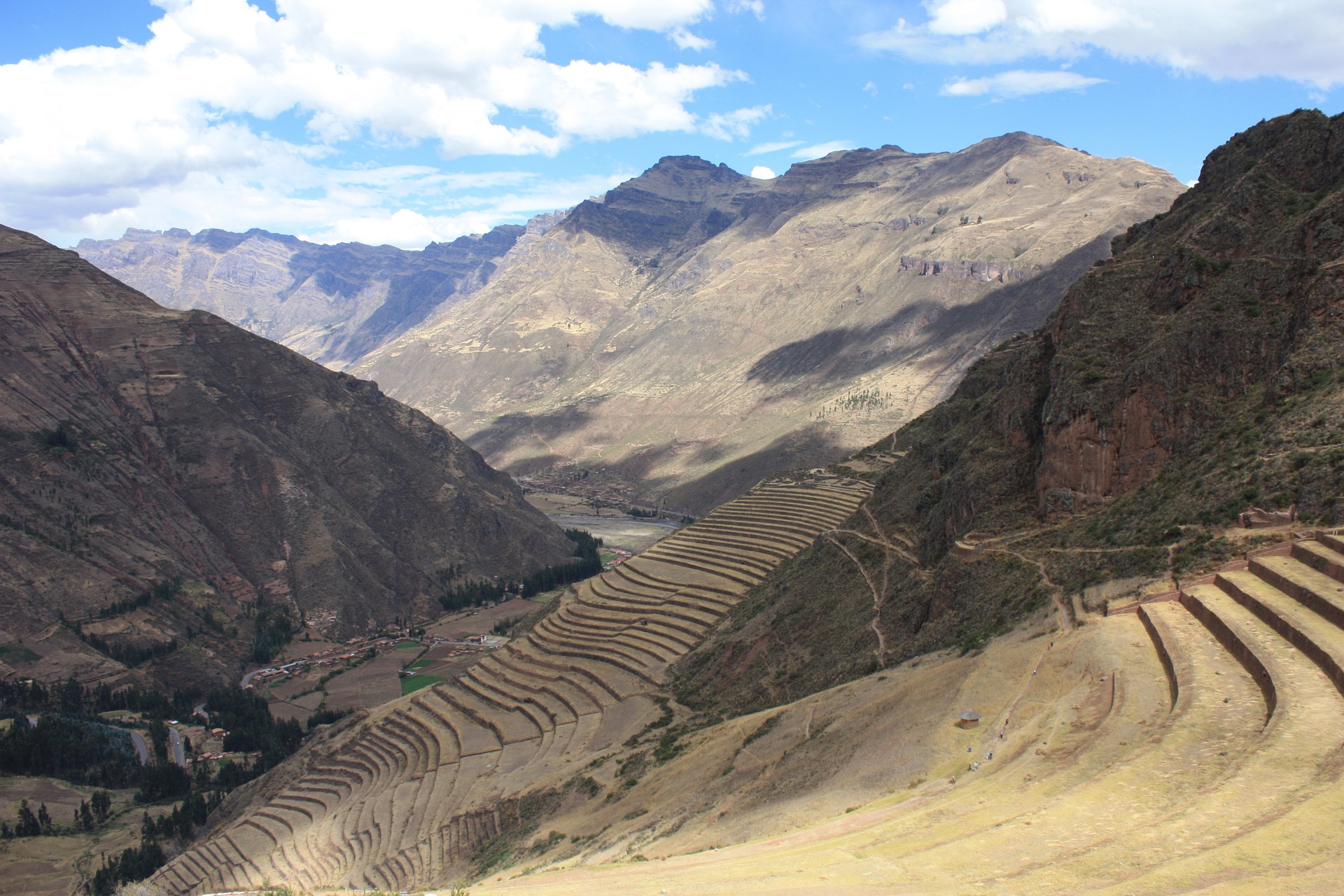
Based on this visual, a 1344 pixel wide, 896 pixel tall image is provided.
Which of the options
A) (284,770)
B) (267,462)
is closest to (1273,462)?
(284,770)

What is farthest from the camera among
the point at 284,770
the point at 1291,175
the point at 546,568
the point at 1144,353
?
the point at 546,568

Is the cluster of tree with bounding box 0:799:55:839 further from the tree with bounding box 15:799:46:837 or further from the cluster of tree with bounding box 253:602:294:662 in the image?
the cluster of tree with bounding box 253:602:294:662

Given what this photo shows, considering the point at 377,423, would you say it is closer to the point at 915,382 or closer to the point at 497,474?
the point at 497,474

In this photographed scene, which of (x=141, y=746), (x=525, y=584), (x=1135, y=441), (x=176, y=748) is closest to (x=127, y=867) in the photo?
(x=176, y=748)

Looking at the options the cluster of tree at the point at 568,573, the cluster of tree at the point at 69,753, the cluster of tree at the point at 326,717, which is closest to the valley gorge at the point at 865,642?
the cluster of tree at the point at 326,717

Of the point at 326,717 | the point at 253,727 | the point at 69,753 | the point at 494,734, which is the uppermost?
the point at 494,734

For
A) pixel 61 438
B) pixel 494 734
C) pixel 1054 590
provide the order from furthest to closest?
pixel 61 438 < pixel 494 734 < pixel 1054 590

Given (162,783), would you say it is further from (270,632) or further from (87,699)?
(270,632)
